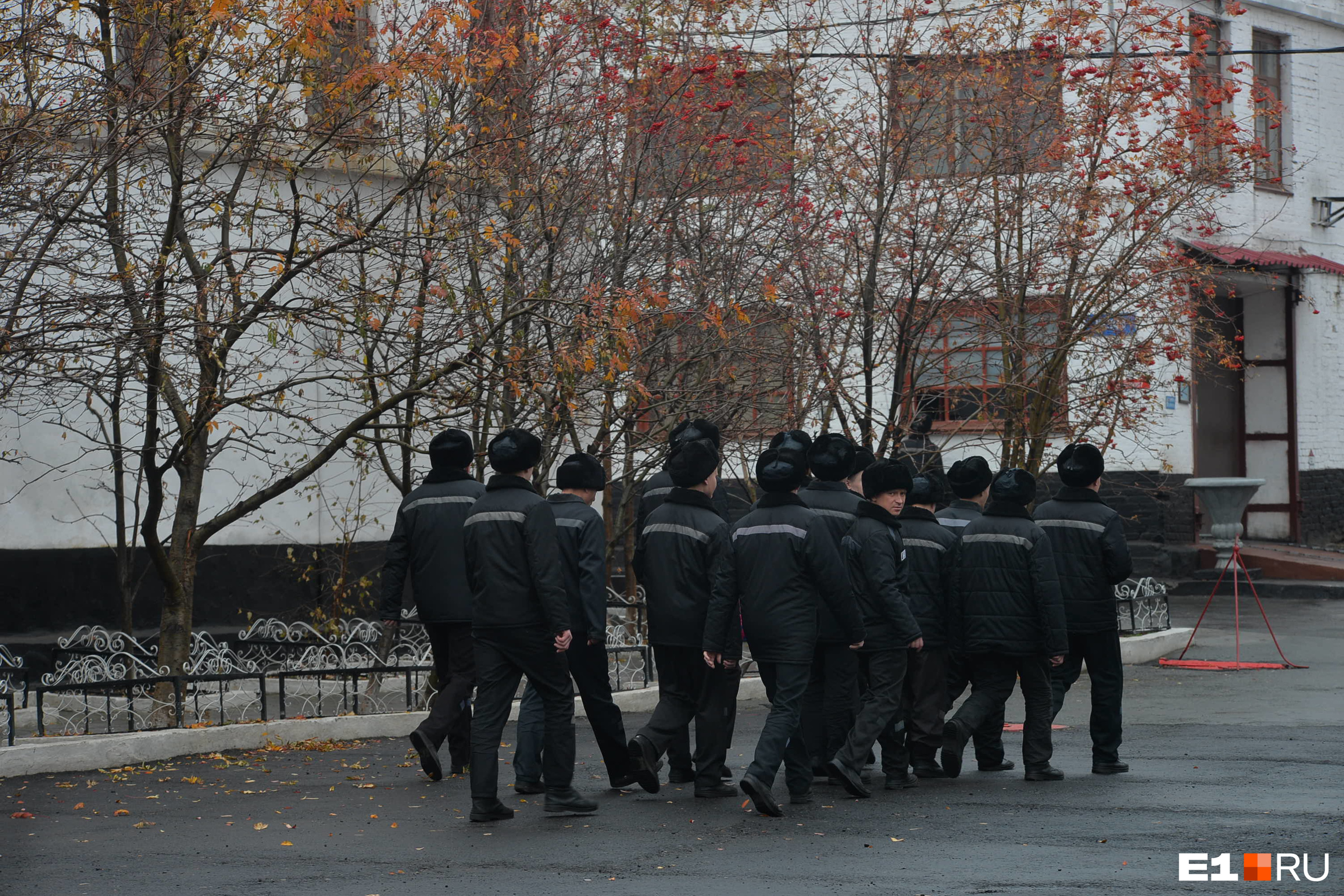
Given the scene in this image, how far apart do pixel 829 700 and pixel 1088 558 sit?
6.20 ft

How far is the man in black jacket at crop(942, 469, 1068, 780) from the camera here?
8812 mm

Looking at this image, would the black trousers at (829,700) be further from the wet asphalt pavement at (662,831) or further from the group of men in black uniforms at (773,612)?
the wet asphalt pavement at (662,831)

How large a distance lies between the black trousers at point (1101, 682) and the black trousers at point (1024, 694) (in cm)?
13

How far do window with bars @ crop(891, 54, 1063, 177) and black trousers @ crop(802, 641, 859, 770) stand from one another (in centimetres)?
689

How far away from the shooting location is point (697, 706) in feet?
27.8

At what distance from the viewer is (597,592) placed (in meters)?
8.25

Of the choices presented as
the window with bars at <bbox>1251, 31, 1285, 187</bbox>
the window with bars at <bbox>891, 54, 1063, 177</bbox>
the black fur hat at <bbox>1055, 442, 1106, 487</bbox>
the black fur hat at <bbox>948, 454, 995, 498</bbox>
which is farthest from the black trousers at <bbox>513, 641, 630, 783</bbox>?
the window with bars at <bbox>1251, 31, 1285, 187</bbox>

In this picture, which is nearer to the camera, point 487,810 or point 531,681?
point 487,810

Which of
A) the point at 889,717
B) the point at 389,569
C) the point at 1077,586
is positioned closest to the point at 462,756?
the point at 389,569

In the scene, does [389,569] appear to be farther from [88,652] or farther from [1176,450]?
[1176,450]

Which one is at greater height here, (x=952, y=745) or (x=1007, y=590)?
(x=1007, y=590)

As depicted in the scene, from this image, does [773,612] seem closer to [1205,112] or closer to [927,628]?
[927,628]

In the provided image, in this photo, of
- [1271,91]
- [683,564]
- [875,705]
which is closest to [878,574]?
[875,705]

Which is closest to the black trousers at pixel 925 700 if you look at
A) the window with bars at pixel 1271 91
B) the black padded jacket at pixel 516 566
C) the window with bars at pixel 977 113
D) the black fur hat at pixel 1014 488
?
the black fur hat at pixel 1014 488
